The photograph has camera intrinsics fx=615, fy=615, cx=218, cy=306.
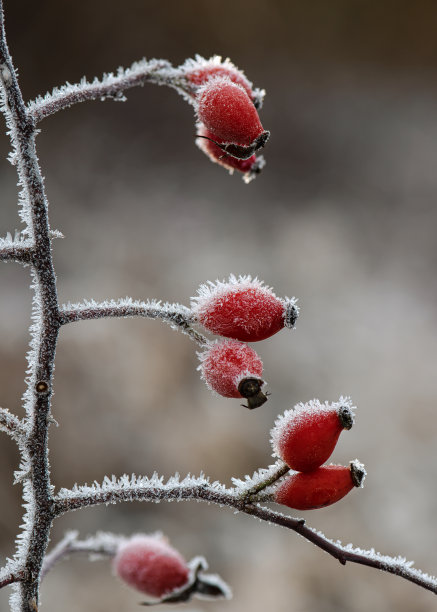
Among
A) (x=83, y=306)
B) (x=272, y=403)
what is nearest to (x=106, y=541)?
(x=83, y=306)

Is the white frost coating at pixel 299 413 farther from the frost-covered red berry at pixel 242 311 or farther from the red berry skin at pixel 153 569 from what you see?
the red berry skin at pixel 153 569

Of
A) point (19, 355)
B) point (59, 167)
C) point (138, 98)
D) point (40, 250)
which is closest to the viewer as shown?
point (40, 250)

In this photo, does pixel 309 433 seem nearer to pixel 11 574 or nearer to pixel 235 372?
pixel 235 372

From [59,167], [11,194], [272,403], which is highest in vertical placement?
[59,167]

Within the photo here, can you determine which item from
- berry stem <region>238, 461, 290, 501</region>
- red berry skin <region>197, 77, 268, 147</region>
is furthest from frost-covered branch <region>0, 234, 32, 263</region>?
berry stem <region>238, 461, 290, 501</region>

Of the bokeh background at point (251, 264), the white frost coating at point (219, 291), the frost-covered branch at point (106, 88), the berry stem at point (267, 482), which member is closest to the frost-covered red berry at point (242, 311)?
the white frost coating at point (219, 291)

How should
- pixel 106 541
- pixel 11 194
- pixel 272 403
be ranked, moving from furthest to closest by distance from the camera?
pixel 11 194 → pixel 272 403 → pixel 106 541

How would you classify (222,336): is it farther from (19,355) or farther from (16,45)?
(16,45)
